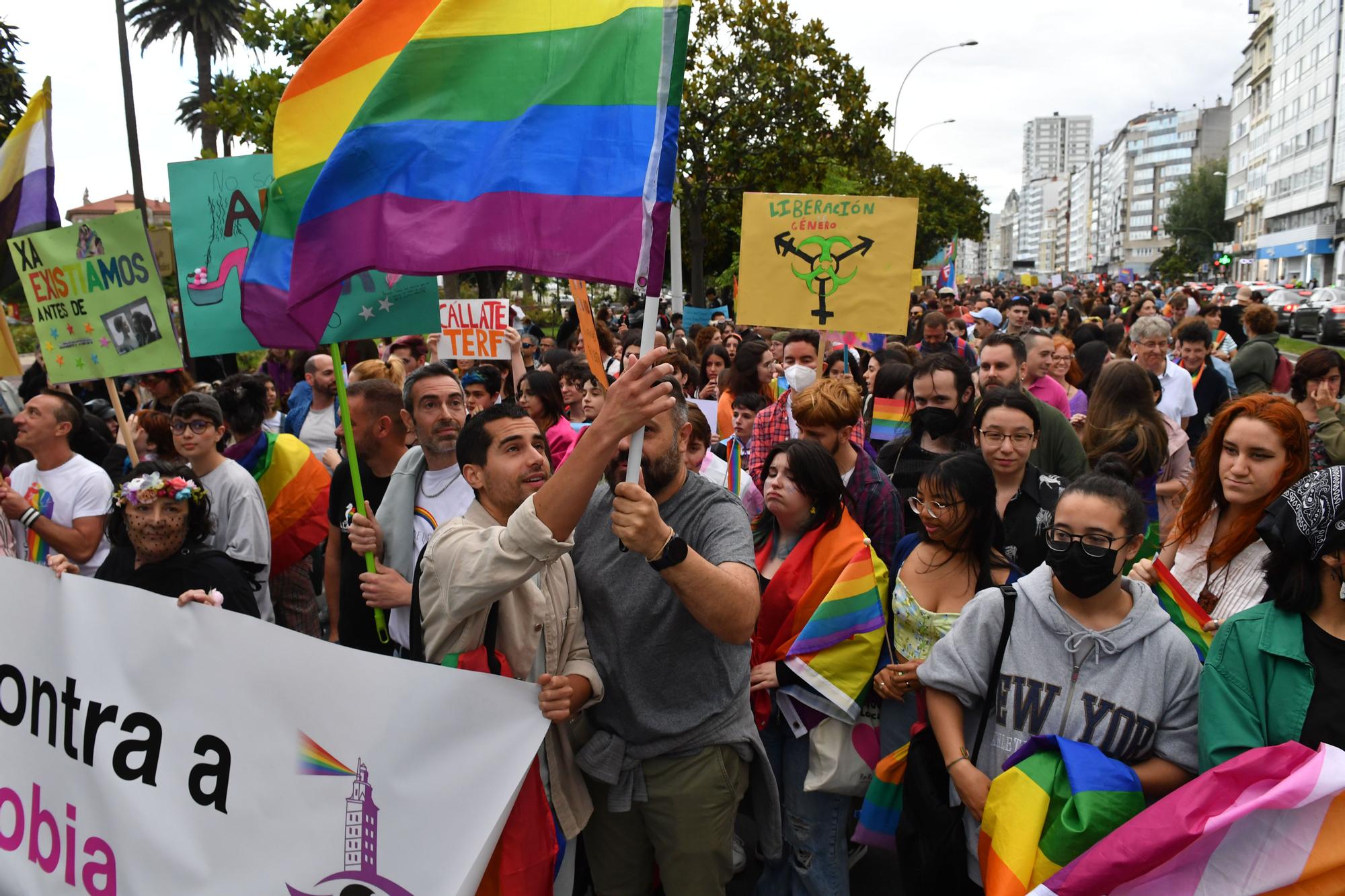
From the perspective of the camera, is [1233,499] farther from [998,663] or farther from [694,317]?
[694,317]

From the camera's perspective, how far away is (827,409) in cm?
447

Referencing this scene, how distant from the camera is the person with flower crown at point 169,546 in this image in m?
3.78

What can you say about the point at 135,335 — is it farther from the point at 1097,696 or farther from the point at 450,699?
the point at 1097,696

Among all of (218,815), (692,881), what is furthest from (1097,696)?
(218,815)

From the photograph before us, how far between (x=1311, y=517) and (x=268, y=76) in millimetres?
17396

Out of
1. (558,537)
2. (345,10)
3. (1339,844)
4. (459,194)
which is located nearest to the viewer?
(1339,844)

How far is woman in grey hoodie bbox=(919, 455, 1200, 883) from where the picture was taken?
2.71 metres

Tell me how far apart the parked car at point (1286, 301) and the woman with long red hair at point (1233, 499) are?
33850mm

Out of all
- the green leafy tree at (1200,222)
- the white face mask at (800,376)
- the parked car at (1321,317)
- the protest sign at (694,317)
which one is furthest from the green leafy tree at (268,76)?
the green leafy tree at (1200,222)

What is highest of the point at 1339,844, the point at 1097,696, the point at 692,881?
the point at 1097,696

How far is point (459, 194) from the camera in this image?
2875mm

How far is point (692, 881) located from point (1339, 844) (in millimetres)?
1645

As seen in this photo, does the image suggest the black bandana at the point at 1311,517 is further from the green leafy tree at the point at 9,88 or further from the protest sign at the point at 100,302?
the green leafy tree at the point at 9,88

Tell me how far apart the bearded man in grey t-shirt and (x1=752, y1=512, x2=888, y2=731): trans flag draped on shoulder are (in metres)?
0.47
